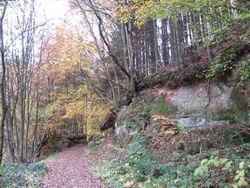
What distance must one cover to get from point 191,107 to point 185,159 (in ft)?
8.70

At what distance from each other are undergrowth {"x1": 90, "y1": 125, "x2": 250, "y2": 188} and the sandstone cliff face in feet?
1.87

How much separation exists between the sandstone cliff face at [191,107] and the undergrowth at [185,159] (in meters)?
0.57

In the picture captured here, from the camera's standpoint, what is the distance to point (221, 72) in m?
7.70

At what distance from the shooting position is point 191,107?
8.34 m

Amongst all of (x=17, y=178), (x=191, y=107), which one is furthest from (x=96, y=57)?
(x=17, y=178)

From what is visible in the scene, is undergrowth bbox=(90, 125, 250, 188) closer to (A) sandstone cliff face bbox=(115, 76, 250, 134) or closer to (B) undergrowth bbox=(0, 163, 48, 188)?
(A) sandstone cliff face bbox=(115, 76, 250, 134)

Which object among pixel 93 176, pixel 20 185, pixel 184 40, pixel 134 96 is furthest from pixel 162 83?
pixel 20 185

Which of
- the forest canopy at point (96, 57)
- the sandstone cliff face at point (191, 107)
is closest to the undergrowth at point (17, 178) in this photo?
the forest canopy at point (96, 57)

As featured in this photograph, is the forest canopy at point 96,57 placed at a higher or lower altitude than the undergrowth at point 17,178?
higher

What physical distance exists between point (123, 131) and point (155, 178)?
18.7 ft

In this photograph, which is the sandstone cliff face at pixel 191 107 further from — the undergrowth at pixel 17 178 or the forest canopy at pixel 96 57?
the undergrowth at pixel 17 178

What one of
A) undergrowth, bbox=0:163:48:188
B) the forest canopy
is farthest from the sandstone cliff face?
undergrowth, bbox=0:163:48:188

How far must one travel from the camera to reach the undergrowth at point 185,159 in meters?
4.66

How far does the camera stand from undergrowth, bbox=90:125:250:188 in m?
4.66
